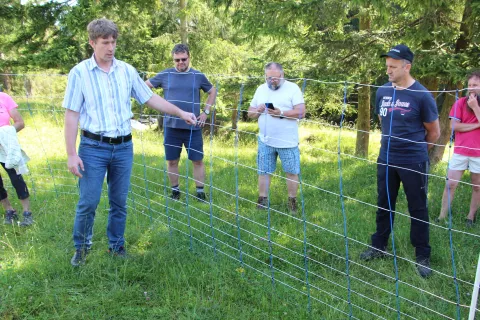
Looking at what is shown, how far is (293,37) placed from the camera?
6.57 m

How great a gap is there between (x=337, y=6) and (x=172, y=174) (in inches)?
137

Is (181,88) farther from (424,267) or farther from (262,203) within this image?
(424,267)

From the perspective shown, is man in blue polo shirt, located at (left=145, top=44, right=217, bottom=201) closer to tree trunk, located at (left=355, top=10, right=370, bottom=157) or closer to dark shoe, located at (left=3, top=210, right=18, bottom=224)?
dark shoe, located at (left=3, top=210, right=18, bottom=224)

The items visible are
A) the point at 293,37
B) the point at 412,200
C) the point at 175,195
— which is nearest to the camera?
the point at 412,200

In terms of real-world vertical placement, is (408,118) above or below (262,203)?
above

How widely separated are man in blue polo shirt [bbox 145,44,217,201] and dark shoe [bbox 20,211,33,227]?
150 cm

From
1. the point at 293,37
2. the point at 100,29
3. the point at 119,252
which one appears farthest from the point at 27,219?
the point at 293,37

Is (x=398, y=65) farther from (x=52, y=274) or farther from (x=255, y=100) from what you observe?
(x=52, y=274)

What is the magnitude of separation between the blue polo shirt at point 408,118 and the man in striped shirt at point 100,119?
151 cm

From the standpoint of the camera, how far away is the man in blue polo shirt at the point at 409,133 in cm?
300

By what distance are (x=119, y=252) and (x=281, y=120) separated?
1.98 metres

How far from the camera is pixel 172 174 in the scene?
4.96 m

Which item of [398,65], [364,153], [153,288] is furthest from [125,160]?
[364,153]

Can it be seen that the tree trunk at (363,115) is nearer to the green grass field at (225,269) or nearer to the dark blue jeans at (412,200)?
the green grass field at (225,269)
